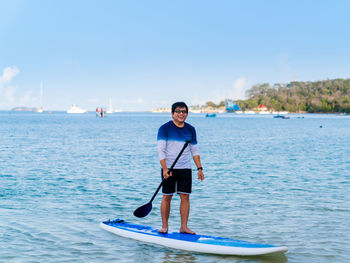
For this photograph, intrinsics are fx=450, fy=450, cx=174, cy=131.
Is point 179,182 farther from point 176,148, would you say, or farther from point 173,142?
point 173,142

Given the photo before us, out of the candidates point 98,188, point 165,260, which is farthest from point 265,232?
point 98,188

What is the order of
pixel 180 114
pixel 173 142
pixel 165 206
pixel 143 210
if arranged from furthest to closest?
1. pixel 143 210
2. pixel 165 206
3. pixel 173 142
4. pixel 180 114

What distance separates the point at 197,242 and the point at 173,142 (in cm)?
180

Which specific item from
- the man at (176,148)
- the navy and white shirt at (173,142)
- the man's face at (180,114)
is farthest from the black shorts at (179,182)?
the man's face at (180,114)

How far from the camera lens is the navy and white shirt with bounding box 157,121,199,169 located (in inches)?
298

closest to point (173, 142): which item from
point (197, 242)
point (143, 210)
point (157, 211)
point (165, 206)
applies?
point (165, 206)

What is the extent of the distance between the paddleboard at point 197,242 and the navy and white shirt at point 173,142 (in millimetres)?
1369

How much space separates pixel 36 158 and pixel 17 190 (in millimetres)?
12317

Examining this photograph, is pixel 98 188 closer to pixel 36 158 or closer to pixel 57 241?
pixel 57 241

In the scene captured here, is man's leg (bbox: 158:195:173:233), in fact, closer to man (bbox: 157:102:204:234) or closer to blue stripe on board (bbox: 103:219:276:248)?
man (bbox: 157:102:204:234)

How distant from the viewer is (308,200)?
1285 centimetres

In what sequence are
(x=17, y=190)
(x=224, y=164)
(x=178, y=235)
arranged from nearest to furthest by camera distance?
1. (x=178, y=235)
2. (x=17, y=190)
3. (x=224, y=164)

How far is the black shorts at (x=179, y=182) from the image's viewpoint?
25.1ft

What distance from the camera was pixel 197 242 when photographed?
7816mm
